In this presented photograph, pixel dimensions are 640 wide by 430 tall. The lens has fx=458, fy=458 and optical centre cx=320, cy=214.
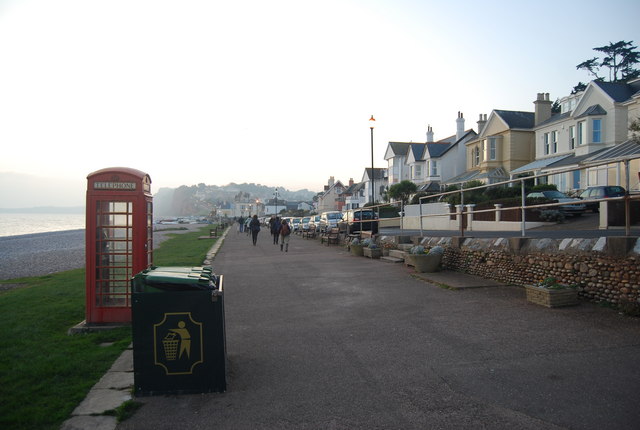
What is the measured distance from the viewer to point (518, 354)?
5.36 metres

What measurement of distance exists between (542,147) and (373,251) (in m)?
27.9

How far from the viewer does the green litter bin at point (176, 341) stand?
4477 mm

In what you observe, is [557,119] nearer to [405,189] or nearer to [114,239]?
[405,189]

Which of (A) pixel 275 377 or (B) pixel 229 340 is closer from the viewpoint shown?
(A) pixel 275 377

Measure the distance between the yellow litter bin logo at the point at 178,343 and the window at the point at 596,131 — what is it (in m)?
34.3

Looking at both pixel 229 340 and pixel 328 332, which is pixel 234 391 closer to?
pixel 229 340

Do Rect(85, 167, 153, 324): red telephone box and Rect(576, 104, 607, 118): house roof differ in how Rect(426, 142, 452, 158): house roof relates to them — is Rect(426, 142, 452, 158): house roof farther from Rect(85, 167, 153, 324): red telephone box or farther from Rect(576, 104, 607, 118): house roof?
Rect(85, 167, 153, 324): red telephone box

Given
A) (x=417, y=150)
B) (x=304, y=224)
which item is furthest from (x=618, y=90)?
(x=304, y=224)

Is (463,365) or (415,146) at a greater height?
(415,146)

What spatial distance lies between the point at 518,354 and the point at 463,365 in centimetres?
79

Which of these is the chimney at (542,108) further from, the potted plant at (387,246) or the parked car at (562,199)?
the potted plant at (387,246)

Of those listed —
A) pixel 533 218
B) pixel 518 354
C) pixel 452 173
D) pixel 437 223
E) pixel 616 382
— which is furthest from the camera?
pixel 452 173

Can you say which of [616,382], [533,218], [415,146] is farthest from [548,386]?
[415,146]

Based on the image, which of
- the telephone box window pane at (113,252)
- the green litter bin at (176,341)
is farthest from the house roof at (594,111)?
the green litter bin at (176,341)
